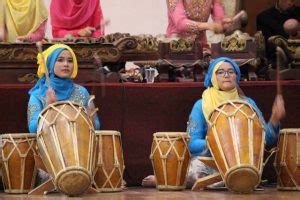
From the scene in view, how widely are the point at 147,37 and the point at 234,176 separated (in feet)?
5.12

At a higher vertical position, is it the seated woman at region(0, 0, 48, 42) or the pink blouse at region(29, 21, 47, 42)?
the seated woman at region(0, 0, 48, 42)

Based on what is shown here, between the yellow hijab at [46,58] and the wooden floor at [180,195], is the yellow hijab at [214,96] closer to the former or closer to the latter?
the wooden floor at [180,195]

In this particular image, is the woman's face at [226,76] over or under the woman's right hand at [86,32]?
under

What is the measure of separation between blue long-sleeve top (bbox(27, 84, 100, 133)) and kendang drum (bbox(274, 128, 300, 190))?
119 cm

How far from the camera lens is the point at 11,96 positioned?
738 cm

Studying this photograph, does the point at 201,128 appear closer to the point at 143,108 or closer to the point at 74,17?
the point at 143,108

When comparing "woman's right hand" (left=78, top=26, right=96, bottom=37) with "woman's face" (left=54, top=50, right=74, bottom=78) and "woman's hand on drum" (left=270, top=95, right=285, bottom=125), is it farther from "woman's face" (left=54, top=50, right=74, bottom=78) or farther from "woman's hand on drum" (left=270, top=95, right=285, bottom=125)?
"woman's hand on drum" (left=270, top=95, right=285, bottom=125)

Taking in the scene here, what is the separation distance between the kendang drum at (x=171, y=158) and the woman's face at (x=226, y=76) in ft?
1.53

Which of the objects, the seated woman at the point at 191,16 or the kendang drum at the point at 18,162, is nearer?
the kendang drum at the point at 18,162

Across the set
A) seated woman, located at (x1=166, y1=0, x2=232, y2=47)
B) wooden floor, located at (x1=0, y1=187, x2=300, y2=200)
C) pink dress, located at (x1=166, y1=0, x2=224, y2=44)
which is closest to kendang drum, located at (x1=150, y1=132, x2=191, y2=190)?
wooden floor, located at (x1=0, y1=187, x2=300, y2=200)

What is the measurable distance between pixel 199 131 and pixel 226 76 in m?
0.40

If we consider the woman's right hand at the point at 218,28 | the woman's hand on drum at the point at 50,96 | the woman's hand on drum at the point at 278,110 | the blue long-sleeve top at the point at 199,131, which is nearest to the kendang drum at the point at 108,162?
the woman's hand on drum at the point at 50,96

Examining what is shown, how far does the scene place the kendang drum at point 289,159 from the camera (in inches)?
273

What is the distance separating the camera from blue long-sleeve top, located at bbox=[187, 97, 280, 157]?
23.1 feet
